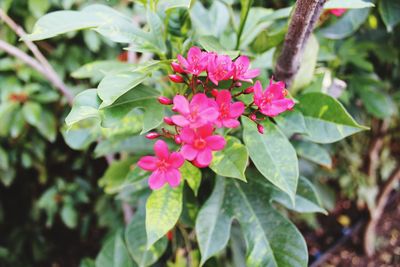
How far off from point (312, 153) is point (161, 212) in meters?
0.52

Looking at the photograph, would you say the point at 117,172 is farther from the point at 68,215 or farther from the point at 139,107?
the point at 68,215

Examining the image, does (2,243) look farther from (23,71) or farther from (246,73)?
(246,73)

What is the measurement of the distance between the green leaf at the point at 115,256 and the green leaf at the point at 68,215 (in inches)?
24.4

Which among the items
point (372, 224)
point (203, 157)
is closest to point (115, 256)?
point (203, 157)

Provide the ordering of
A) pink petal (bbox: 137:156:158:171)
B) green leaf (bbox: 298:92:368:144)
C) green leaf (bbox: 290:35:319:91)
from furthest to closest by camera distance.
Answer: green leaf (bbox: 290:35:319:91) < green leaf (bbox: 298:92:368:144) < pink petal (bbox: 137:156:158:171)

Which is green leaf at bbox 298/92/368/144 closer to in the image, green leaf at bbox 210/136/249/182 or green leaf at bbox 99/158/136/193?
green leaf at bbox 210/136/249/182

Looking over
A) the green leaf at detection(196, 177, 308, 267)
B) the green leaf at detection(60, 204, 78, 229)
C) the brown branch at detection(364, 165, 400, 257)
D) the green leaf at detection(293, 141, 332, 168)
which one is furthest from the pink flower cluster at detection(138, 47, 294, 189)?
the brown branch at detection(364, 165, 400, 257)

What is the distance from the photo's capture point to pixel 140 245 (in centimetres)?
113

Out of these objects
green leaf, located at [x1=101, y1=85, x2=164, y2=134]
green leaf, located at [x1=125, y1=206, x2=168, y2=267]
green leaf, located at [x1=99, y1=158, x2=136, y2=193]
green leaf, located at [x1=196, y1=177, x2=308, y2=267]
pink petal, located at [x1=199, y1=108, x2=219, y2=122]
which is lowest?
green leaf, located at [x1=125, y1=206, x2=168, y2=267]

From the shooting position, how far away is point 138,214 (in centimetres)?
121

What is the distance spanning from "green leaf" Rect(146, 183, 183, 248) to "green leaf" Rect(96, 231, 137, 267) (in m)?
0.34

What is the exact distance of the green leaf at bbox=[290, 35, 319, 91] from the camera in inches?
41.8

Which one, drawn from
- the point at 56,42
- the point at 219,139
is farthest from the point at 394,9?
the point at 56,42

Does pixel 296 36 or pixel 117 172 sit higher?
pixel 296 36
